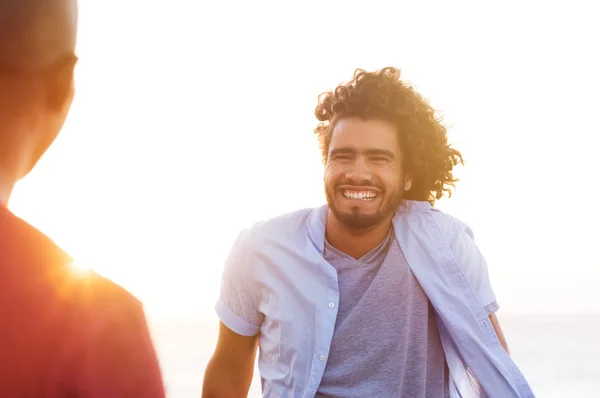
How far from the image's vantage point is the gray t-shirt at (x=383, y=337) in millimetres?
3168

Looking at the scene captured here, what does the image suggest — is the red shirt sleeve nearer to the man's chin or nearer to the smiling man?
the smiling man

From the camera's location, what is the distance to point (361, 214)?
11.2 feet

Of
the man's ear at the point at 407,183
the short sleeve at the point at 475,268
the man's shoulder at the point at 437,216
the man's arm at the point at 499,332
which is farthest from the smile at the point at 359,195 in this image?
the man's arm at the point at 499,332

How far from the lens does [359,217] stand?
344 centimetres

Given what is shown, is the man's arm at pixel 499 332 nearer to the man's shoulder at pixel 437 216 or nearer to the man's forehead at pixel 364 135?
the man's shoulder at pixel 437 216

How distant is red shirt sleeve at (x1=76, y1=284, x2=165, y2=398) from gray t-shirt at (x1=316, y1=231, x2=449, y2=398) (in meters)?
2.52

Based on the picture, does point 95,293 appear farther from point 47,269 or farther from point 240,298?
point 240,298

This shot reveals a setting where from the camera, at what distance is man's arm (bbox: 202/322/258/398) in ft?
11.4

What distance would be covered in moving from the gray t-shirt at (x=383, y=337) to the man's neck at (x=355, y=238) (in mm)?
62

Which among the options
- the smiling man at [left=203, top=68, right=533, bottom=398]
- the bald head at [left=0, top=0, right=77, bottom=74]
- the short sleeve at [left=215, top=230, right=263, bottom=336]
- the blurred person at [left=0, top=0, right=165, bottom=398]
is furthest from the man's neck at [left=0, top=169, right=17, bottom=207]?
the short sleeve at [left=215, top=230, right=263, bottom=336]

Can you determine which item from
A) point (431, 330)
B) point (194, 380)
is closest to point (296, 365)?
point (431, 330)

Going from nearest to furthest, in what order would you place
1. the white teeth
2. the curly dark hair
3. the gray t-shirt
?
the gray t-shirt < the white teeth < the curly dark hair

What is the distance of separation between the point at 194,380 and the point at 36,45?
52.6 feet

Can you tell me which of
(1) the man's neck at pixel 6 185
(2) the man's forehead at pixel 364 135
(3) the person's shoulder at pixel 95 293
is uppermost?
(2) the man's forehead at pixel 364 135
